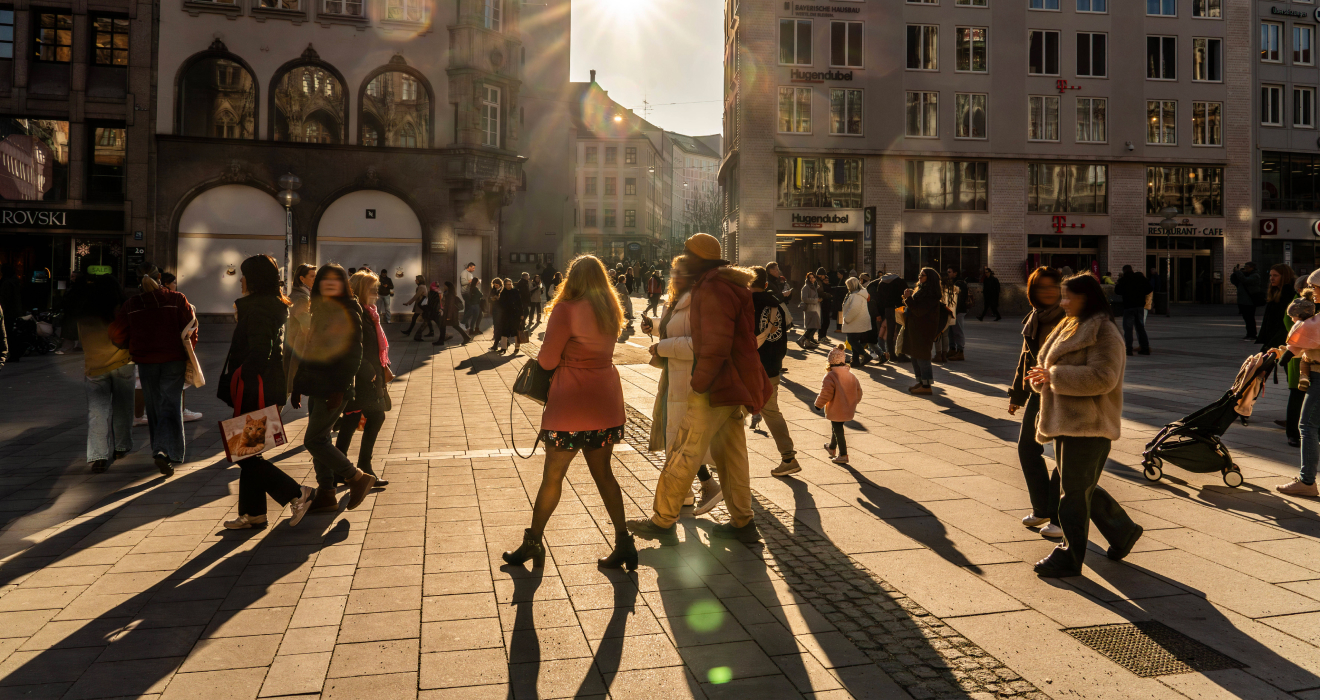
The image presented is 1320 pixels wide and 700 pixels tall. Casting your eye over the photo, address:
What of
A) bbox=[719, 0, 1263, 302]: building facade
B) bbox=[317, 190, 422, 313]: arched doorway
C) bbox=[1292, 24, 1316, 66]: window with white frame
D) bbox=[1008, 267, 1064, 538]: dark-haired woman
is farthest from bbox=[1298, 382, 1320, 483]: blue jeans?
bbox=[1292, 24, 1316, 66]: window with white frame

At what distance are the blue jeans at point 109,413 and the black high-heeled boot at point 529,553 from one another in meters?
4.85

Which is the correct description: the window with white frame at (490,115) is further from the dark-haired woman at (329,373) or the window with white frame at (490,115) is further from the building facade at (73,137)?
the dark-haired woman at (329,373)

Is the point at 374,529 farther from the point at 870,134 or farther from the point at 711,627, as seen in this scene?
the point at 870,134

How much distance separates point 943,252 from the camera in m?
39.5

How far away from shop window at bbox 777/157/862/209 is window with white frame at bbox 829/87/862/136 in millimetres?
1223

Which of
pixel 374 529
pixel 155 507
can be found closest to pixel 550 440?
pixel 374 529

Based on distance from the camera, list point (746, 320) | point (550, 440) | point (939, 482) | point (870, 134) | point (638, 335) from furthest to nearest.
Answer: point (870, 134) < point (638, 335) < point (939, 482) < point (746, 320) < point (550, 440)

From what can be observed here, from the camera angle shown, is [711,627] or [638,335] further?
[638,335]

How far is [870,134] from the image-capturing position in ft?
128

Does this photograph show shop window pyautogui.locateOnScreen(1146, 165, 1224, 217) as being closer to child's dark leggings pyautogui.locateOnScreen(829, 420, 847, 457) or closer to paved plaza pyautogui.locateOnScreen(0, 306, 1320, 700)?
paved plaza pyautogui.locateOnScreen(0, 306, 1320, 700)

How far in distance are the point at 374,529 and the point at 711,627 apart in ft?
9.22


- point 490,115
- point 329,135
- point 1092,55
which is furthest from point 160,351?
point 1092,55

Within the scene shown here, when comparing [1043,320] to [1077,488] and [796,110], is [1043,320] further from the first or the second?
[796,110]

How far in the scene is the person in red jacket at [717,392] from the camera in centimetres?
564
